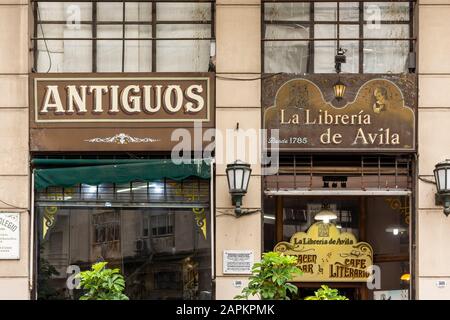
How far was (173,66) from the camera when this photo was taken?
520 inches

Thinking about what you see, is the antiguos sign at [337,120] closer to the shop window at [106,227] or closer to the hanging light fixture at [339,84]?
the hanging light fixture at [339,84]

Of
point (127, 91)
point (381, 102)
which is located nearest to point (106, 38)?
point (127, 91)

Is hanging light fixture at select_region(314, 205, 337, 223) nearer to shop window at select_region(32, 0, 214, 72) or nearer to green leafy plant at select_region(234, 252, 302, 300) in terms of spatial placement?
shop window at select_region(32, 0, 214, 72)

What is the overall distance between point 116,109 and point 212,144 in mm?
1712

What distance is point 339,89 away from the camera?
12.8m

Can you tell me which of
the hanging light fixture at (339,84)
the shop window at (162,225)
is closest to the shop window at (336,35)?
the hanging light fixture at (339,84)

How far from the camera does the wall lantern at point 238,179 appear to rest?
12266mm

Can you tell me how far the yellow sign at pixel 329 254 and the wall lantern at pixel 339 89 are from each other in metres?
2.30

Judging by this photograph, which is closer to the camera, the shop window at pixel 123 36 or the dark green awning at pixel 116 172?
the dark green awning at pixel 116 172

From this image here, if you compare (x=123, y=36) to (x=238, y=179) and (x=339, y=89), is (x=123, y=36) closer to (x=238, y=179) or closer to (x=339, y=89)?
(x=238, y=179)

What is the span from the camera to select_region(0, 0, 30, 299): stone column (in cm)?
1258

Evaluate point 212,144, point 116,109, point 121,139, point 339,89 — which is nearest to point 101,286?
point 121,139

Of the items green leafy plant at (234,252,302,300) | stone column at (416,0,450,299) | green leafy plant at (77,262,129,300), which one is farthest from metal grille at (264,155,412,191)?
green leafy plant at (77,262,129,300)
